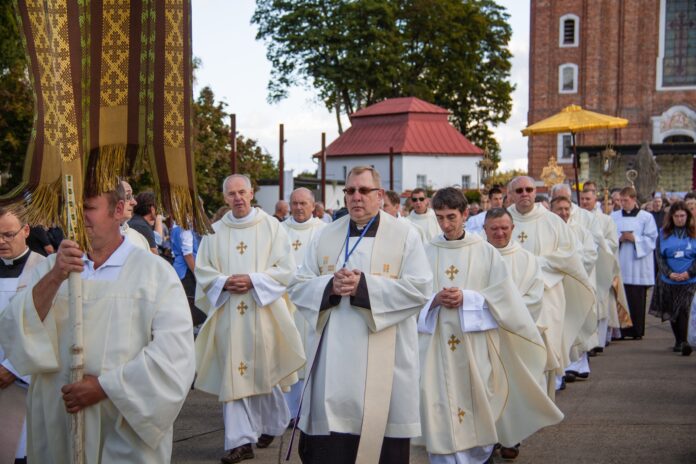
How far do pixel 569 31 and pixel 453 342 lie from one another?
50559mm

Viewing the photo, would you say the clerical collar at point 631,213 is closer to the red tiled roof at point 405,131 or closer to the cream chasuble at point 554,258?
the cream chasuble at point 554,258

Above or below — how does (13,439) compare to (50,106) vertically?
below

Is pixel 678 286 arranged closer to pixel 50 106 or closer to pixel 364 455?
pixel 364 455

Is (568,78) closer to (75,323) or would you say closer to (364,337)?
(364,337)

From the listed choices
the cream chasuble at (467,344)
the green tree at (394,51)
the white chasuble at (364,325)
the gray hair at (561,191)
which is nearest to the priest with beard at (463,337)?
the cream chasuble at (467,344)

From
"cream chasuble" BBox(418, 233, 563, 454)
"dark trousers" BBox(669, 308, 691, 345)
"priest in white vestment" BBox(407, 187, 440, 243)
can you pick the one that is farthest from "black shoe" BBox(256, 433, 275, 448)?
"dark trousers" BBox(669, 308, 691, 345)

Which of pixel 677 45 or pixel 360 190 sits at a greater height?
pixel 677 45

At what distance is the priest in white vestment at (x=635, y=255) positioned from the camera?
14.6 m

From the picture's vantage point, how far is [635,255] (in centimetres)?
1468

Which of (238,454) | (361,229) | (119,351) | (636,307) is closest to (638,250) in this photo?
(636,307)

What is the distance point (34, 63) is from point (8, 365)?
204cm

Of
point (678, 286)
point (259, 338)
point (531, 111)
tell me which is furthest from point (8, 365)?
point (531, 111)

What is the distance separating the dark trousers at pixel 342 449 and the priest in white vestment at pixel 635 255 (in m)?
9.69

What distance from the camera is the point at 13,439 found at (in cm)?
564
